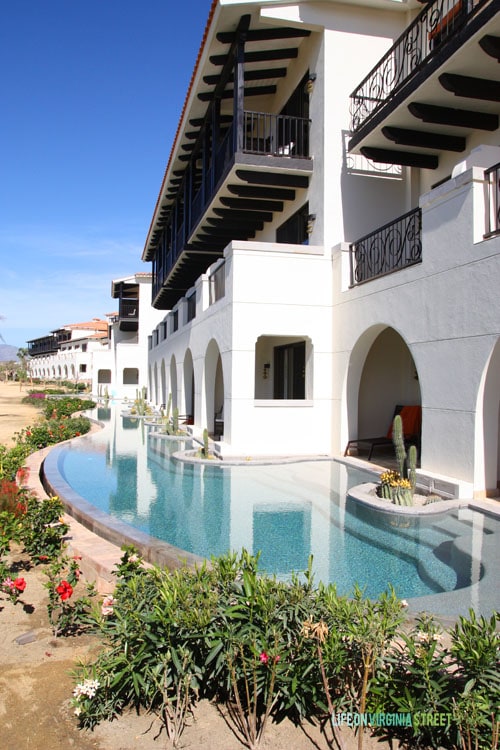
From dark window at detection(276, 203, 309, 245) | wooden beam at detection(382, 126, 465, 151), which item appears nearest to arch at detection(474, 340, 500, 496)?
wooden beam at detection(382, 126, 465, 151)

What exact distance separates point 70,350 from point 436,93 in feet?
235

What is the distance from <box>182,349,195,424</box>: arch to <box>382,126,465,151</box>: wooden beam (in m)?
11.4

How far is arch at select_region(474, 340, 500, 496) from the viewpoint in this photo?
788 cm

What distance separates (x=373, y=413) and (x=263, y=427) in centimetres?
289

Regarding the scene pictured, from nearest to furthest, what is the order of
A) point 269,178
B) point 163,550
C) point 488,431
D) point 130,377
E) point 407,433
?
point 163,550, point 488,431, point 407,433, point 269,178, point 130,377

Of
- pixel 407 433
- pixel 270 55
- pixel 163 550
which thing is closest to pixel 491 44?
pixel 407 433

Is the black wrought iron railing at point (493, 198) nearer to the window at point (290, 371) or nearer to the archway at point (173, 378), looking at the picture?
the window at point (290, 371)

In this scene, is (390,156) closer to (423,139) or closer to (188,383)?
(423,139)

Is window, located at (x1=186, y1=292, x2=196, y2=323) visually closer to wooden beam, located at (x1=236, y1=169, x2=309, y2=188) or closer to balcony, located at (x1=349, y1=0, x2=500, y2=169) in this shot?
wooden beam, located at (x1=236, y1=169, x2=309, y2=188)

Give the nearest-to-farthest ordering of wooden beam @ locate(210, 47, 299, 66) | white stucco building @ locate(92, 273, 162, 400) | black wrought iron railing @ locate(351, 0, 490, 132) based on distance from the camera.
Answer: black wrought iron railing @ locate(351, 0, 490, 132)
wooden beam @ locate(210, 47, 299, 66)
white stucco building @ locate(92, 273, 162, 400)

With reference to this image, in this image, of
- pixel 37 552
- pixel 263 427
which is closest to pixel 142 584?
pixel 37 552

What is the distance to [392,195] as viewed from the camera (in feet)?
45.1

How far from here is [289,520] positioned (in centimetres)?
750

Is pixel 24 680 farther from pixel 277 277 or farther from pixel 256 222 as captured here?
pixel 256 222
